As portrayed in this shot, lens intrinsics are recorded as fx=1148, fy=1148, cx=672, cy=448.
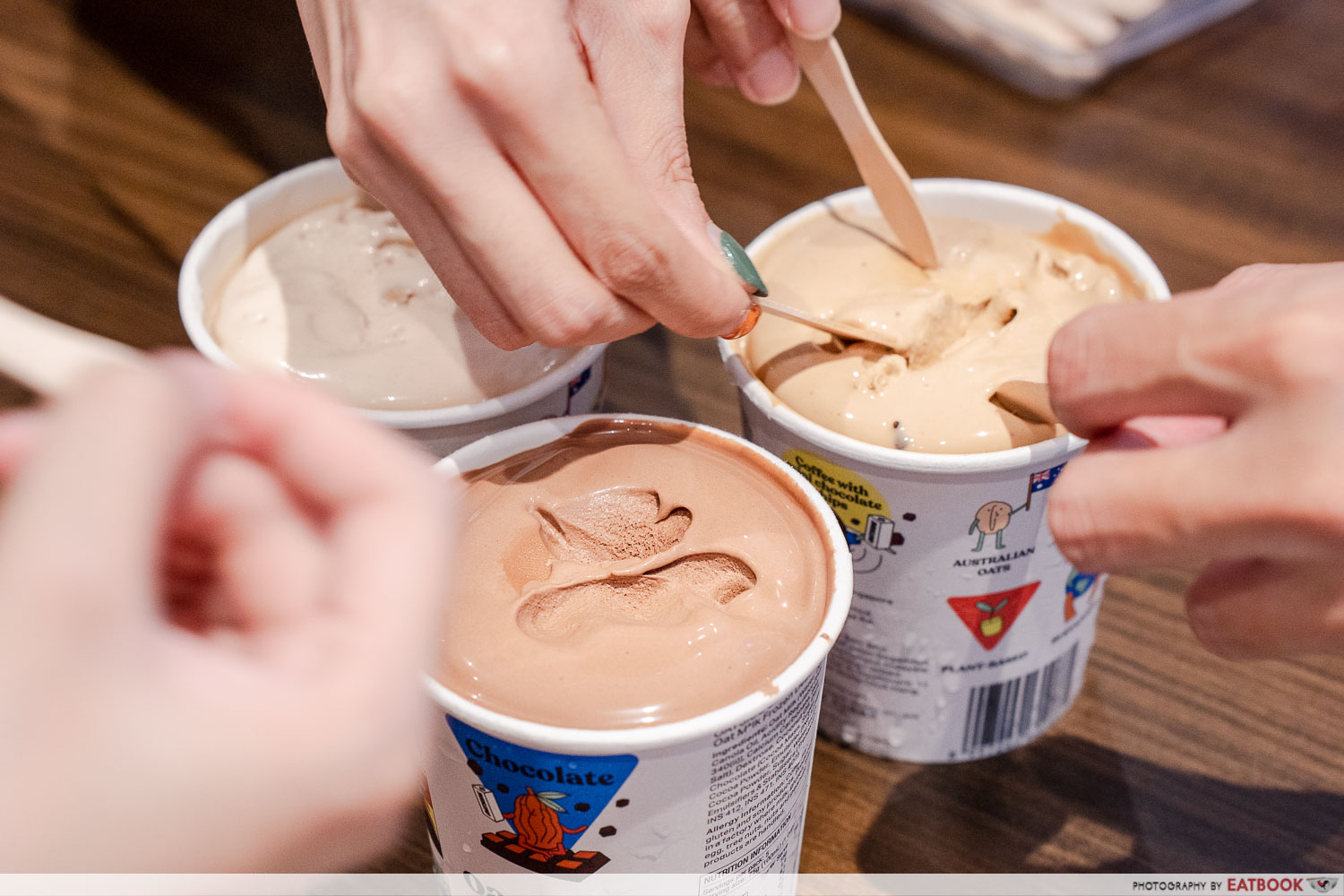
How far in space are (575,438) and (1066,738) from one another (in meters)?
0.50

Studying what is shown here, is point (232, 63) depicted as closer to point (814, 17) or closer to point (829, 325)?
point (814, 17)

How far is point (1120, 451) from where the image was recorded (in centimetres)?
56

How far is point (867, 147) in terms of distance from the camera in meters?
0.99

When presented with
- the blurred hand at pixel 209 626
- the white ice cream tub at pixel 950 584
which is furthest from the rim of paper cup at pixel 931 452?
the blurred hand at pixel 209 626

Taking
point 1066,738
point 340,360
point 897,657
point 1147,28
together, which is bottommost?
point 1066,738

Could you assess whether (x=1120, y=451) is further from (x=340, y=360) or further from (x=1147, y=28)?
(x=1147, y=28)

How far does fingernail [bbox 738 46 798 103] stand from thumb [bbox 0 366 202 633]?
807 mm

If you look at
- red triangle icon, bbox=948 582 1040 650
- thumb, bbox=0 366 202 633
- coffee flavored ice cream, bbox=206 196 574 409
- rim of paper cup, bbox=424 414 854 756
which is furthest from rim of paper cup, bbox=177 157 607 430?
thumb, bbox=0 366 202 633

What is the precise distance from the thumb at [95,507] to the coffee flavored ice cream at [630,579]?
326mm

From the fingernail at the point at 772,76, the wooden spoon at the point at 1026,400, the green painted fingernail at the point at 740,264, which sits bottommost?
the wooden spoon at the point at 1026,400

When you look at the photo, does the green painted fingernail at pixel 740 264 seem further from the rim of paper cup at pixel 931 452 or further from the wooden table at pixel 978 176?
the wooden table at pixel 978 176

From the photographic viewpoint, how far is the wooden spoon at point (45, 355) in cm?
45

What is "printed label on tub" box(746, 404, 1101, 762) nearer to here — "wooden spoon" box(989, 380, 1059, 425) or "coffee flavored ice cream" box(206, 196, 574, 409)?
"wooden spoon" box(989, 380, 1059, 425)

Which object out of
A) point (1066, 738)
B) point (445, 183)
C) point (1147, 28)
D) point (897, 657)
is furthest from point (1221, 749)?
point (1147, 28)
